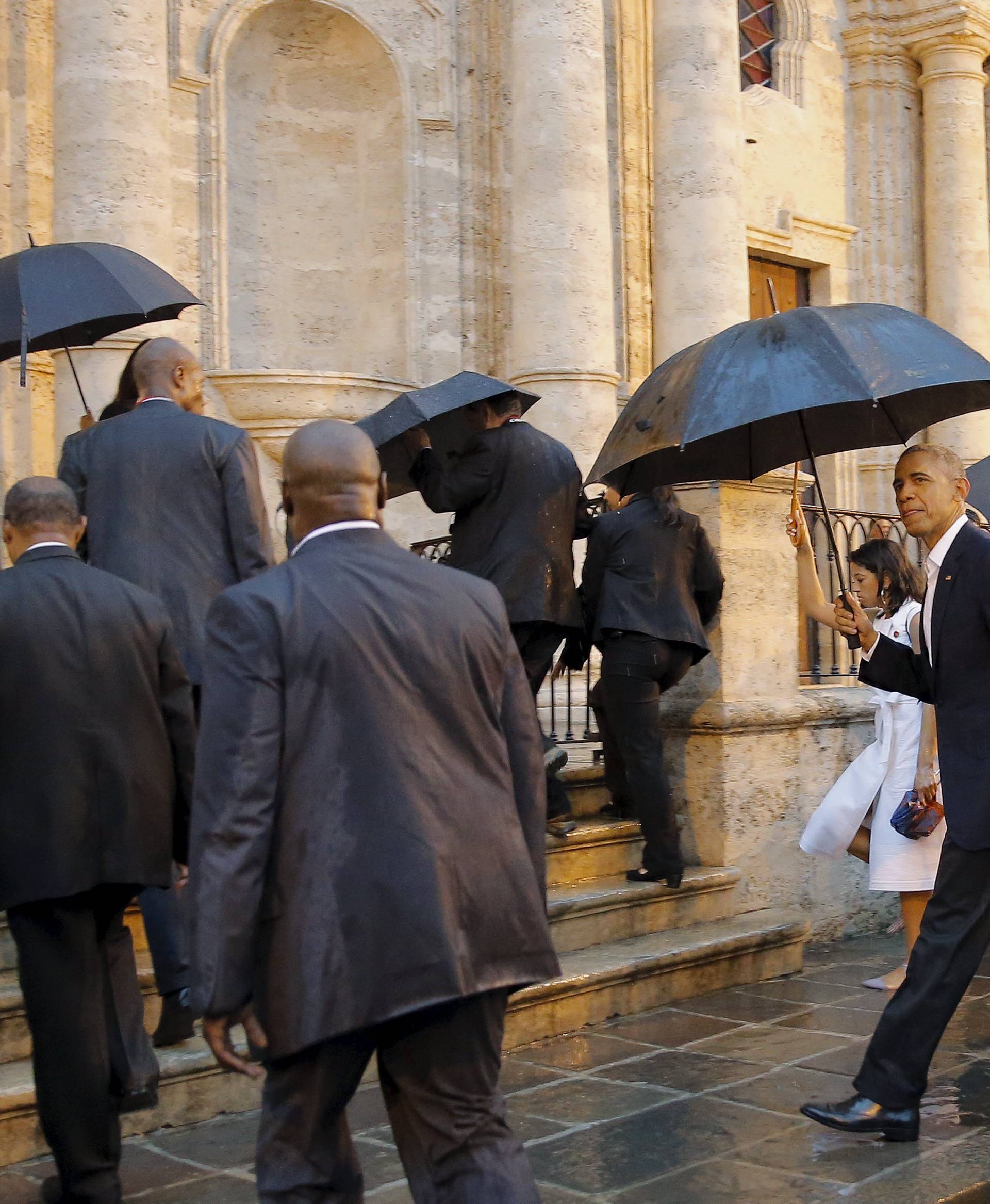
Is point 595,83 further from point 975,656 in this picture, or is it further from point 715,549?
point 975,656

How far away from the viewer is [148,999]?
16.8ft

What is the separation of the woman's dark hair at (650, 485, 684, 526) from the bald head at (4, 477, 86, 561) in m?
3.21

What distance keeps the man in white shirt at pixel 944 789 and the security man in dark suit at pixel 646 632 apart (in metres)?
1.95

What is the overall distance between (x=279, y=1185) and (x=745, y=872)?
4803mm

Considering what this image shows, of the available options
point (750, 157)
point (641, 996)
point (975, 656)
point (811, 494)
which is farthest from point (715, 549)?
point (750, 157)

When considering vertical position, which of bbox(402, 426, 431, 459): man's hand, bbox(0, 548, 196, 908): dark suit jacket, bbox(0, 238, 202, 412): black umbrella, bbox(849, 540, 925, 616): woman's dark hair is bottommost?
bbox(0, 548, 196, 908): dark suit jacket

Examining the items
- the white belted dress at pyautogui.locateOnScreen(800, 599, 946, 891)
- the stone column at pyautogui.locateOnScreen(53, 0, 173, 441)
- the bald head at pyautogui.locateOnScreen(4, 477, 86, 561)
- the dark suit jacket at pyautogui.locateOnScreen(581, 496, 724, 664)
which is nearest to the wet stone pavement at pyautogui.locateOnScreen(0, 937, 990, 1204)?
the white belted dress at pyautogui.locateOnScreen(800, 599, 946, 891)

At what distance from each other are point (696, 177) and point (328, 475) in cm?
986

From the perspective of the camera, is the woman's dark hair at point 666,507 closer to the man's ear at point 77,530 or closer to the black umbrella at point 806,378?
the black umbrella at point 806,378

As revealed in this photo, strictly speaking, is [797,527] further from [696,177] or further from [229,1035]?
[696,177]

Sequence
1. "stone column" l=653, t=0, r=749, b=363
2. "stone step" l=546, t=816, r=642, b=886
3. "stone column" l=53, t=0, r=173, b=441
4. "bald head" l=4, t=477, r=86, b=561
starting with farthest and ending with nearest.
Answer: "stone column" l=653, t=0, r=749, b=363 → "stone column" l=53, t=0, r=173, b=441 → "stone step" l=546, t=816, r=642, b=886 → "bald head" l=4, t=477, r=86, b=561

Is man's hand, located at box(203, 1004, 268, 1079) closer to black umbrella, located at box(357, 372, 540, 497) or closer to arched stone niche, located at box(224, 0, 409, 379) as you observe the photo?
black umbrella, located at box(357, 372, 540, 497)

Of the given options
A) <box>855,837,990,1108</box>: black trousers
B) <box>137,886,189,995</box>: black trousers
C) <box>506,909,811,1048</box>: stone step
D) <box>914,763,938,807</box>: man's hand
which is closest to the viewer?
<box>855,837,990,1108</box>: black trousers

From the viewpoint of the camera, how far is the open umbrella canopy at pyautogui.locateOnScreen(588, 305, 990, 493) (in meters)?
4.80
